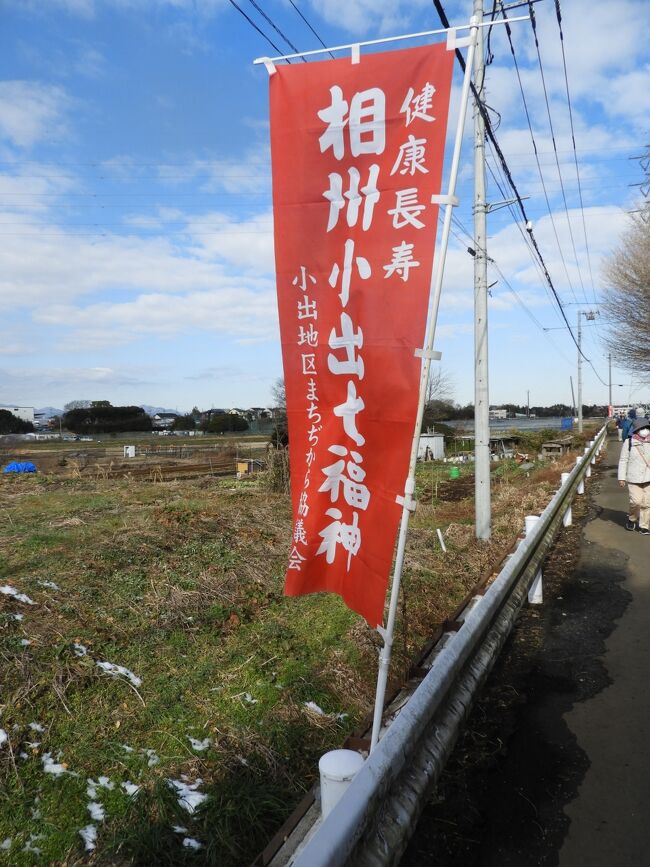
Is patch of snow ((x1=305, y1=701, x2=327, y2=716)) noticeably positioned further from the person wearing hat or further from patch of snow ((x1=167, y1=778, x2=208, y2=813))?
the person wearing hat

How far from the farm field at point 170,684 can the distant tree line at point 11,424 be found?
3232 inches

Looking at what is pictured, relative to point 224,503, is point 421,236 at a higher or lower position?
higher

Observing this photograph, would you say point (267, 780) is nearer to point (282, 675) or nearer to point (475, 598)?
point (282, 675)

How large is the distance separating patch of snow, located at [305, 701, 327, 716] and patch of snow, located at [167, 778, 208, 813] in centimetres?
89

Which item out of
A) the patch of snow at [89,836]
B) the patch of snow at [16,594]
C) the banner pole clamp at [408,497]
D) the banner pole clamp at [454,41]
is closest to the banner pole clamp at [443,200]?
the banner pole clamp at [454,41]

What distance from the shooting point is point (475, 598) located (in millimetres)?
5098

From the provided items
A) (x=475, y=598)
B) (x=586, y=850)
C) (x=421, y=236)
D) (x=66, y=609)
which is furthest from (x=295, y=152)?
(x=66, y=609)

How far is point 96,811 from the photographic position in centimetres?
289

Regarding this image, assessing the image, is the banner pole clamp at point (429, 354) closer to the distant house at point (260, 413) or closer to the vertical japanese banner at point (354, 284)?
the vertical japanese banner at point (354, 284)

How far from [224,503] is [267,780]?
8.66m

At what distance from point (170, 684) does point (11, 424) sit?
292 ft

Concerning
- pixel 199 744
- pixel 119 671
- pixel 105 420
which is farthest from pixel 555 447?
pixel 105 420

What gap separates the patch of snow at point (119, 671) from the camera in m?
4.08

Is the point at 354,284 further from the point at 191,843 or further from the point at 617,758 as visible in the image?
the point at 617,758
